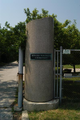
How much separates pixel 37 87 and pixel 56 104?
2.90 ft

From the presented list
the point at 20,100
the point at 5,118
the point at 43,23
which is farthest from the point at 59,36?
the point at 5,118

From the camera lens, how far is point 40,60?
407cm

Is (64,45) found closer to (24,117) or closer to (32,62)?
(32,62)

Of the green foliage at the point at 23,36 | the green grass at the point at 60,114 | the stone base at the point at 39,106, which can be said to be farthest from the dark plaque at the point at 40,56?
the green grass at the point at 60,114

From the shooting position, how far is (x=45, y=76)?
411 centimetres

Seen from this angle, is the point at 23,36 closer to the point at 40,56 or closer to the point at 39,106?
the point at 40,56

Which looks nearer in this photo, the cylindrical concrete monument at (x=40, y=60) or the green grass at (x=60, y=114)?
the green grass at (x=60, y=114)

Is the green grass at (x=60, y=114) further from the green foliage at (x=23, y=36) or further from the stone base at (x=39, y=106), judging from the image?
the green foliage at (x=23, y=36)

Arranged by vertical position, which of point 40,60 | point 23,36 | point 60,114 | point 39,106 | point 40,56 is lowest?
point 60,114

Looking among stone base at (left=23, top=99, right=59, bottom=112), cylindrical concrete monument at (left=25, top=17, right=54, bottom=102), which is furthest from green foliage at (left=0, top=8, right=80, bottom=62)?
stone base at (left=23, top=99, right=59, bottom=112)

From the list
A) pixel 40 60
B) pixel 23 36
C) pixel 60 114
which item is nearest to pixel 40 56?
pixel 40 60

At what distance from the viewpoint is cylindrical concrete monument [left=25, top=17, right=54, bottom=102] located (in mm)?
4078

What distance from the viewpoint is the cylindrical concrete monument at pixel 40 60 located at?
4078 mm

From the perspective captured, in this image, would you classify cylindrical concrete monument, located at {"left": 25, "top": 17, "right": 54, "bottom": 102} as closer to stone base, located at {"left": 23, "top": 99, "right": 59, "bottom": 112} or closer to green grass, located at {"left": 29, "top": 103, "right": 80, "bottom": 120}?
stone base, located at {"left": 23, "top": 99, "right": 59, "bottom": 112}
